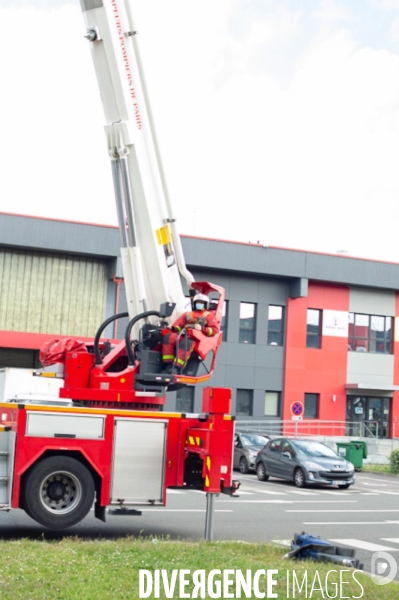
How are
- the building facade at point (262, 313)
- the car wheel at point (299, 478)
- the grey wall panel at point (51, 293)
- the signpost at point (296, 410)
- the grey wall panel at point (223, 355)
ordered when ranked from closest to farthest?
the car wheel at point (299, 478) < the signpost at point (296, 410) < the grey wall panel at point (51, 293) < the building facade at point (262, 313) < the grey wall panel at point (223, 355)

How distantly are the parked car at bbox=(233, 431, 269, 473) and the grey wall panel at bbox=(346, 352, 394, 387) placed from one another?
48.2 feet

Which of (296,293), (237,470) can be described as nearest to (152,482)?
(237,470)

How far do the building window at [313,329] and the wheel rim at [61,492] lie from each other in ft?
106

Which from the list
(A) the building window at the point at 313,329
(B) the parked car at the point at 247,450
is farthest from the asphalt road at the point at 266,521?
(A) the building window at the point at 313,329

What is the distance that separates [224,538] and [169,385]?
2.40m

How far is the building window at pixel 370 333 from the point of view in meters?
44.8

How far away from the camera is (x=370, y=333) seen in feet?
148

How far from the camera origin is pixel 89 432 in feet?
39.9

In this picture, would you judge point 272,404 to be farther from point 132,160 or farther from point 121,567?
point 121,567

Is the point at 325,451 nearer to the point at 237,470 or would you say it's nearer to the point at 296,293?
the point at 237,470

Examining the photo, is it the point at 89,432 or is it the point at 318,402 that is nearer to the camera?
the point at 89,432

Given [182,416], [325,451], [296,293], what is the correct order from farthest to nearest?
1. [296,293]
2. [325,451]
3. [182,416]

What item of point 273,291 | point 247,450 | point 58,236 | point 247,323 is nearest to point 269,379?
point 247,323

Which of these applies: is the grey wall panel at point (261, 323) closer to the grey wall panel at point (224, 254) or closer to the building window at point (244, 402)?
the grey wall panel at point (224, 254)
